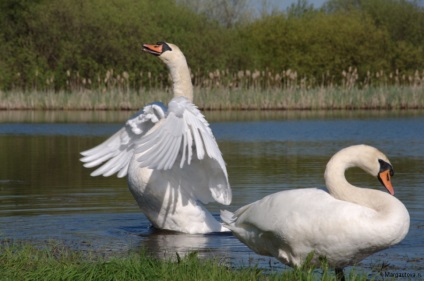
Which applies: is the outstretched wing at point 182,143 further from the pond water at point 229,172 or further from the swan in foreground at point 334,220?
the swan in foreground at point 334,220

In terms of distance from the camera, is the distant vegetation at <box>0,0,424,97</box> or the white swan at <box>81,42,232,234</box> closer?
the white swan at <box>81,42,232,234</box>

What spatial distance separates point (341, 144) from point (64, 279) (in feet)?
52.5

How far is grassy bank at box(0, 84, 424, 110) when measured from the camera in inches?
1341

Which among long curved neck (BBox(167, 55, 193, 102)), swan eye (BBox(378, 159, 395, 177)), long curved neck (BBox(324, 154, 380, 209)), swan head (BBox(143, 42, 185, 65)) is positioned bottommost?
long curved neck (BBox(324, 154, 380, 209))

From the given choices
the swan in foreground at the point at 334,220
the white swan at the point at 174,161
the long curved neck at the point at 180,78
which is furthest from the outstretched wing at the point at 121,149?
the swan in foreground at the point at 334,220

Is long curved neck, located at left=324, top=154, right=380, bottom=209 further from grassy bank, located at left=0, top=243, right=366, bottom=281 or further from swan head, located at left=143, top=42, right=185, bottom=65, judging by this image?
swan head, located at left=143, top=42, right=185, bottom=65

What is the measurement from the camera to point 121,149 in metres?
10.4

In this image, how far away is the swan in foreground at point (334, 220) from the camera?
6488 millimetres

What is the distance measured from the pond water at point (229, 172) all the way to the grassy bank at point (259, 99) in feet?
5.01

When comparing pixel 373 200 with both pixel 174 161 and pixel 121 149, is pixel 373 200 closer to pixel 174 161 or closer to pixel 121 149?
pixel 174 161

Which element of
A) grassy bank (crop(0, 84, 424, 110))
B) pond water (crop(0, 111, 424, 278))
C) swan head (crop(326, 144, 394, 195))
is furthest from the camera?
grassy bank (crop(0, 84, 424, 110))

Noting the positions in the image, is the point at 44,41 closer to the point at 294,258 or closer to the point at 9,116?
the point at 9,116

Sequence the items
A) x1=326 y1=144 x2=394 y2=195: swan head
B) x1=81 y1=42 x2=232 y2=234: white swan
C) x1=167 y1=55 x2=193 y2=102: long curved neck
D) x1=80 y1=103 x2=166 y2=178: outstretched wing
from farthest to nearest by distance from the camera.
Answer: x1=167 y1=55 x2=193 y2=102: long curved neck
x1=80 y1=103 x2=166 y2=178: outstretched wing
x1=81 y1=42 x2=232 y2=234: white swan
x1=326 y1=144 x2=394 y2=195: swan head

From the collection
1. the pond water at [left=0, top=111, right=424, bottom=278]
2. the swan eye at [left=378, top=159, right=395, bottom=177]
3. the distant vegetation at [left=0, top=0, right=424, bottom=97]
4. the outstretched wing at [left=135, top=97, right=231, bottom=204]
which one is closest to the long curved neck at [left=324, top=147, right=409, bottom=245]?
the swan eye at [left=378, top=159, right=395, bottom=177]
